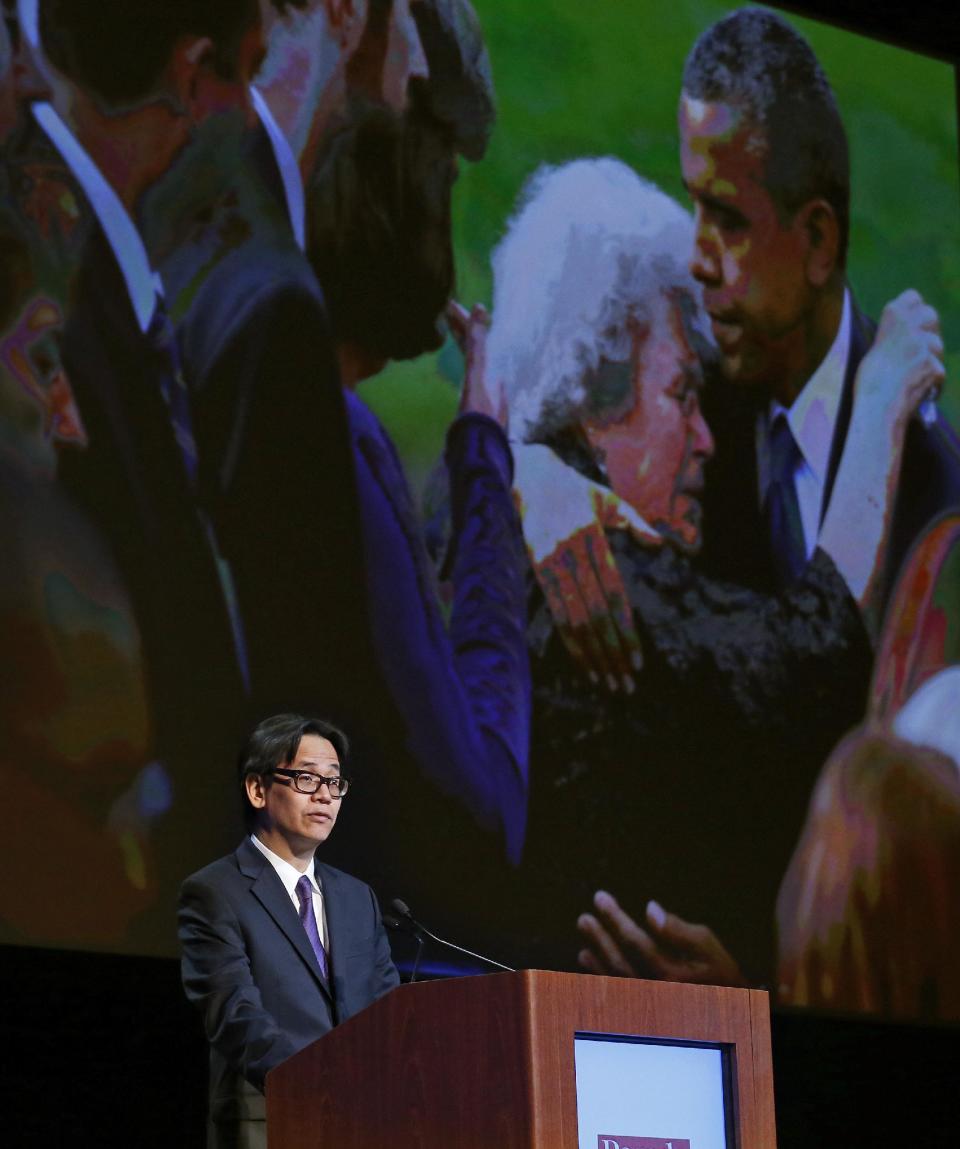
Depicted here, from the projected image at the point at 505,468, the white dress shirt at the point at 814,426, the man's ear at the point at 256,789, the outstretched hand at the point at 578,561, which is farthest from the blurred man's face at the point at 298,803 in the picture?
the white dress shirt at the point at 814,426

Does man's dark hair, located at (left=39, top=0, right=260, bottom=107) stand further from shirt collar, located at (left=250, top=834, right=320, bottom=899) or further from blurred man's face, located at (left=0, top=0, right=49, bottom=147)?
shirt collar, located at (left=250, top=834, right=320, bottom=899)

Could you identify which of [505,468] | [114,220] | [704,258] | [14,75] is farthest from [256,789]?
[704,258]

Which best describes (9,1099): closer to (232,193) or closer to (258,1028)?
(258,1028)

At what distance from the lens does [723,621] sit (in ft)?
16.7

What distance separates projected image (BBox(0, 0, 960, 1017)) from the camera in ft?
13.6

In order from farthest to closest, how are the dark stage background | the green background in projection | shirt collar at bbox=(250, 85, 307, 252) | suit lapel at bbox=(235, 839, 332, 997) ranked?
1. the green background in projection
2. shirt collar at bbox=(250, 85, 307, 252)
3. the dark stage background
4. suit lapel at bbox=(235, 839, 332, 997)

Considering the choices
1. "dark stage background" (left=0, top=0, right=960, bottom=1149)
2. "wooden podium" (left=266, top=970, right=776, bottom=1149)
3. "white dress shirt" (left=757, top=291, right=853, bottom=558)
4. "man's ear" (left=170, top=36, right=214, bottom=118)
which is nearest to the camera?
"wooden podium" (left=266, top=970, right=776, bottom=1149)

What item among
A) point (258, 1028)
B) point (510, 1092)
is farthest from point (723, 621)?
point (510, 1092)

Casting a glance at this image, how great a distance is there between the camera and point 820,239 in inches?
219

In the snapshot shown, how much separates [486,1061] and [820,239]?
146 inches

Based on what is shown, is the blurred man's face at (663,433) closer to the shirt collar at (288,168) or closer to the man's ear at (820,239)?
the man's ear at (820,239)

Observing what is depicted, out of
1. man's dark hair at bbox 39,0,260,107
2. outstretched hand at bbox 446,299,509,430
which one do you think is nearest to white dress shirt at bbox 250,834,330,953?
outstretched hand at bbox 446,299,509,430

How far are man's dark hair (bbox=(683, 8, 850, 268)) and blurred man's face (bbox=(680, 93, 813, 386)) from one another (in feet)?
0.16

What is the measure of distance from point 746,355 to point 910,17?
1.53 metres
